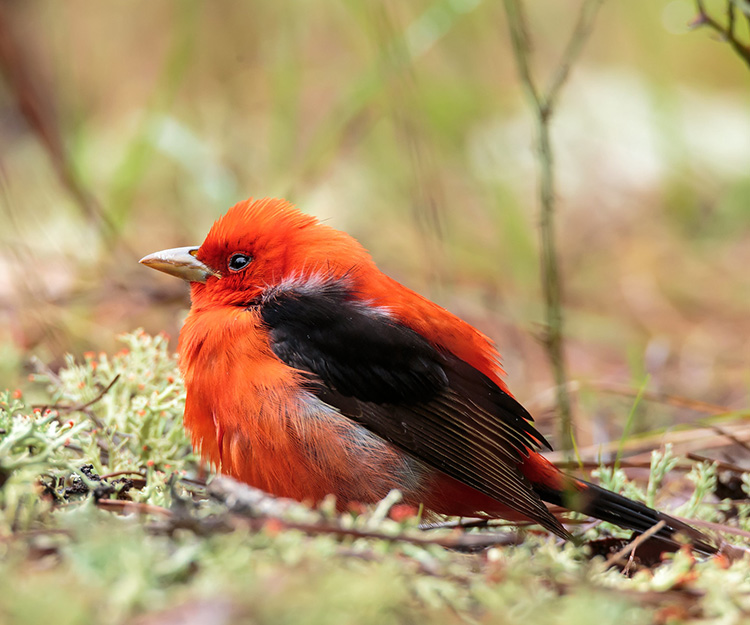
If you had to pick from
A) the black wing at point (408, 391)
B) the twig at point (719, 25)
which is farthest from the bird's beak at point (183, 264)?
the twig at point (719, 25)

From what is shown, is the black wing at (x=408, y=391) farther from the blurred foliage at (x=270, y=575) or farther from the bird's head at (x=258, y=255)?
the blurred foliage at (x=270, y=575)

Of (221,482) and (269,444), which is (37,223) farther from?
(221,482)

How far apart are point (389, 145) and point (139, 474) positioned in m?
5.37

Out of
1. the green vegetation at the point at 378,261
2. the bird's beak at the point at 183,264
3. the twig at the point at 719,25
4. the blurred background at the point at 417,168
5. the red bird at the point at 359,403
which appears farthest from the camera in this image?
the blurred background at the point at 417,168

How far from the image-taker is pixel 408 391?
243 cm

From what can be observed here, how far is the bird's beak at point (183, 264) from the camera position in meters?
2.82

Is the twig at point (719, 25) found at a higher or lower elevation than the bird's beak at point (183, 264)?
higher

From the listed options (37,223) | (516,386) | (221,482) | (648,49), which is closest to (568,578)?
(221,482)

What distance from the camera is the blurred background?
4.73 meters

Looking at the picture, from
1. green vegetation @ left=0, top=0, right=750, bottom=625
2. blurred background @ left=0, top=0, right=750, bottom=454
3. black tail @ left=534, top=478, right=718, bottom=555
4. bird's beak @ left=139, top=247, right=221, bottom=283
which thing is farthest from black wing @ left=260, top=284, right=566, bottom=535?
blurred background @ left=0, top=0, right=750, bottom=454

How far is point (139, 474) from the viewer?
2.26 m

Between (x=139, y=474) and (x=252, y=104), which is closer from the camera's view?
(x=139, y=474)

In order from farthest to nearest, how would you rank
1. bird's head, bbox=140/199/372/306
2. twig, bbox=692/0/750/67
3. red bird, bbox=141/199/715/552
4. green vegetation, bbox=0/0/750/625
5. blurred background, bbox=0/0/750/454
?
blurred background, bbox=0/0/750/454 → bird's head, bbox=140/199/372/306 → twig, bbox=692/0/750/67 → red bird, bbox=141/199/715/552 → green vegetation, bbox=0/0/750/625

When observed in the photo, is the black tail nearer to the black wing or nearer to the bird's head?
the black wing
